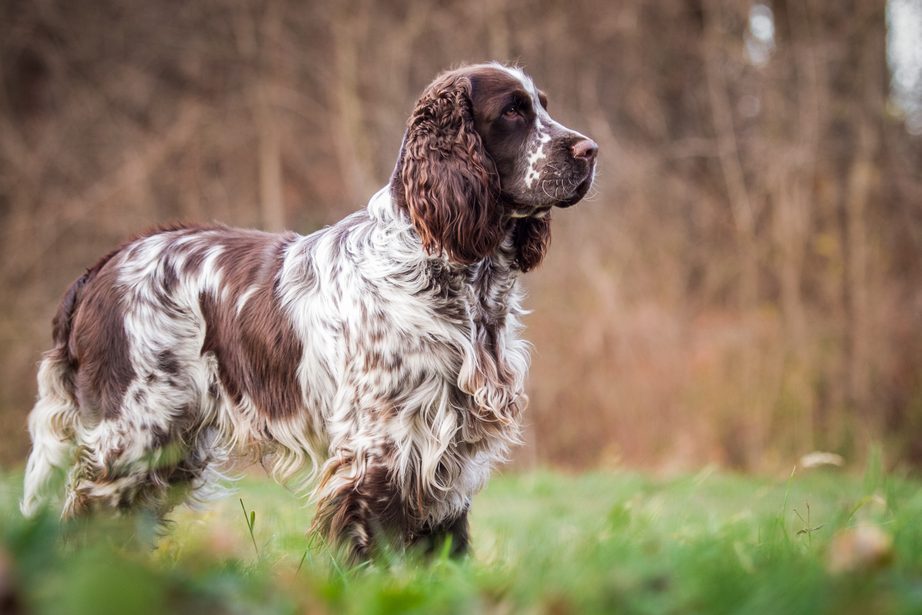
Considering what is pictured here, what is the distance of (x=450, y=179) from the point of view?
10.5 feet

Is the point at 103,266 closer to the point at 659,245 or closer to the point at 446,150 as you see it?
the point at 446,150

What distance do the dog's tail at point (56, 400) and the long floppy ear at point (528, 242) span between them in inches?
69.8

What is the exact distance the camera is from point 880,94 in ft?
31.9

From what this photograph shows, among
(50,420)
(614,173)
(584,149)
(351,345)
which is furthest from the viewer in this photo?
(614,173)

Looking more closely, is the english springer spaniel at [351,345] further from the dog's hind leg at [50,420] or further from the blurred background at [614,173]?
the blurred background at [614,173]

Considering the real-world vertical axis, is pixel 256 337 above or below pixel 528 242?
below

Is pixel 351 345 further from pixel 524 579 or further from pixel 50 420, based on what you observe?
pixel 524 579

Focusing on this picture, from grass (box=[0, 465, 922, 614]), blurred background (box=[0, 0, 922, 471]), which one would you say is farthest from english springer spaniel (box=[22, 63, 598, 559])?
blurred background (box=[0, 0, 922, 471])

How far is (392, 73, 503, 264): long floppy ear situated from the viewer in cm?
316

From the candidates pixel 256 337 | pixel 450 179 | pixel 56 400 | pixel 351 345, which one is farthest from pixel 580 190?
pixel 56 400

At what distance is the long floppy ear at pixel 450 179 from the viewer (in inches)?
124

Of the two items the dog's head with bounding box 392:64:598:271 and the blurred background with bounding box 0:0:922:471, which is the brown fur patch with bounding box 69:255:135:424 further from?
the blurred background with bounding box 0:0:922:471

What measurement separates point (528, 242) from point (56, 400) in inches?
79.8

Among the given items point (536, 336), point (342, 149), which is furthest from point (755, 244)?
point (342, 149)
